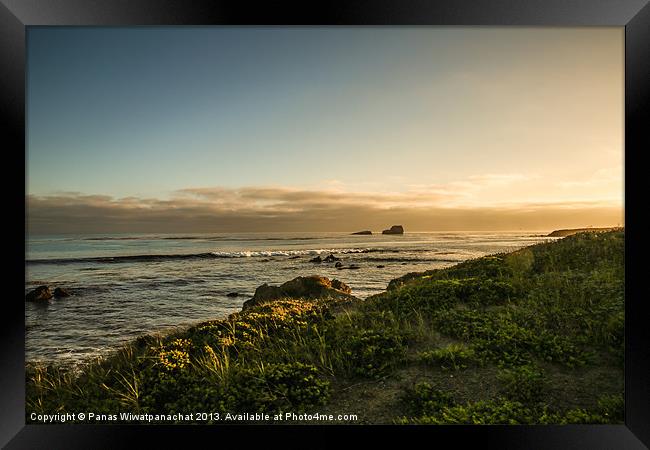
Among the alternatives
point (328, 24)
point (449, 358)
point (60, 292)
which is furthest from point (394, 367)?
point (60, 292)

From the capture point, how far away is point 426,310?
477cm

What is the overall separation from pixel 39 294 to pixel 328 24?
4.78 metres

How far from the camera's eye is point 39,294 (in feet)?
13.6

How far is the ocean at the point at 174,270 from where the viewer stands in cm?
441

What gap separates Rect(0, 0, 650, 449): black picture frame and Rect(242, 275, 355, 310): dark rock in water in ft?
12.1

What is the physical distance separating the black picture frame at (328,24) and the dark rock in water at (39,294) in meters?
0.19

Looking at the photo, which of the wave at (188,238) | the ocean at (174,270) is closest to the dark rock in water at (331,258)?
the ocean at (174,270)

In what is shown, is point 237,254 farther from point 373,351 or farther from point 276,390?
point 373,351

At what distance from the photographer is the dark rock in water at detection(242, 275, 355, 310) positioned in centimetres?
718

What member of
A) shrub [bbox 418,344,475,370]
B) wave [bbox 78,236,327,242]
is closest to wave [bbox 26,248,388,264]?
wave [bbox 78,236,327,242]

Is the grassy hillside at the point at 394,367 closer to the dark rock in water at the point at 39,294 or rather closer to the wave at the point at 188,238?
the dark rock in water at the point at 39,294
